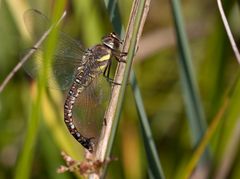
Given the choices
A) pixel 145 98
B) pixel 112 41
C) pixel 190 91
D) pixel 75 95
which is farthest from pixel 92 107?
pixel 145 98

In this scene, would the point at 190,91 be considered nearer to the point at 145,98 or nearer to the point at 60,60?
the point at 60,60

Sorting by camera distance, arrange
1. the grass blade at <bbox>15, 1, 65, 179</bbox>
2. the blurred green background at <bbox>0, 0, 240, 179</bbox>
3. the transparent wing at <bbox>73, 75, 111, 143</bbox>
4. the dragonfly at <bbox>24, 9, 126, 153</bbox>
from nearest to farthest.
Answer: the grass blade at <bbox>15, 1, 65, 179</bbox>
the transparent wing at <bbox>73, 75, 111, 143</bbox>
the dragonfly at <bbox>24, 9, 126, 153</bbox>
the blurred green background at <bbox>0, 0, 240, 179</bbox>

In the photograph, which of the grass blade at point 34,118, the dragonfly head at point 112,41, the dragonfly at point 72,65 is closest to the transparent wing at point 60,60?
the dragonfly at point 72,65

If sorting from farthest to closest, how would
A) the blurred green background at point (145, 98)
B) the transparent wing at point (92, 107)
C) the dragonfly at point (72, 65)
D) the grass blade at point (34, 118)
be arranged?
the blurred green background at point (145, 98)
the dragonfly at point (72, 65)
the transparent wing at point (92, 107)
the grass blade at point (34, 118)

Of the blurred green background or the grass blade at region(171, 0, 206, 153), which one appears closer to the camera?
the grass blade at region(171, 0, 206, 153)

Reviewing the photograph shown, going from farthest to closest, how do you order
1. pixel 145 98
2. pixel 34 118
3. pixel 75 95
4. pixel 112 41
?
pixel 145 98
pixel 75 95
pixel 112 41
pixel 34 118

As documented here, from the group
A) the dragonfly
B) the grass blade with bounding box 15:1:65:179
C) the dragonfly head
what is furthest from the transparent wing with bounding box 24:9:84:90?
the grass blade with bounding box 15:1:65:179

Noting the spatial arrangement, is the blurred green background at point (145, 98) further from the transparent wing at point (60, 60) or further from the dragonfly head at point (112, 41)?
the dragonfly head at point (112, 41)

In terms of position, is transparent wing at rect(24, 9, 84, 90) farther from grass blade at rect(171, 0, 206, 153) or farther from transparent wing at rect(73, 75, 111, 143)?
grass blade at rect(171, 0, 206, 153)
